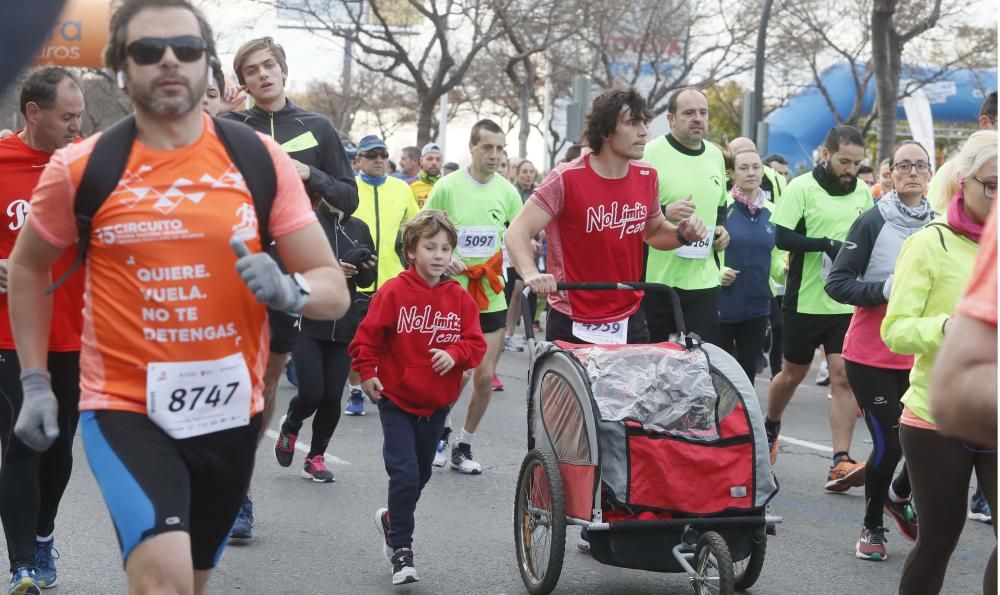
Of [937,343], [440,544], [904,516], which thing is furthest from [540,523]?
[904,516]

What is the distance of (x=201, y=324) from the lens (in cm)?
319

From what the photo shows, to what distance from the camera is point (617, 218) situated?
19.7 ft

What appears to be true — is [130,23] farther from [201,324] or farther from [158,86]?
[201,324]

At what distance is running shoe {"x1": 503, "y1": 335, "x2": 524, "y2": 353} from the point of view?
15336 millimetres

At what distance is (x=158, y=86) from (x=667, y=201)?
4.36 meters

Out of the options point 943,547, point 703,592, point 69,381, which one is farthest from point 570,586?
point 69,381

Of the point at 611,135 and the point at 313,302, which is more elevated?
the point at 611,135

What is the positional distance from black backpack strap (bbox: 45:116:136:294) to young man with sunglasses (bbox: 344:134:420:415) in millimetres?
6090

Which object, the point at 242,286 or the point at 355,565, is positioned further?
the point at 355,565

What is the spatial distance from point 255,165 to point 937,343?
2.28 m

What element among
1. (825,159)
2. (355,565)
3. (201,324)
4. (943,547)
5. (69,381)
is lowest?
(355,565)

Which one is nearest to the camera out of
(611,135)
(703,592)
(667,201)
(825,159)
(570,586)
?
(703,592)

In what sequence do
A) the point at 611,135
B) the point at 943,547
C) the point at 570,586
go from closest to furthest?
the point at 943,547, the point at 570,586, the point at 611,135

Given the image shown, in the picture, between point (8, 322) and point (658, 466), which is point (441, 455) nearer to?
point (658, 466)
